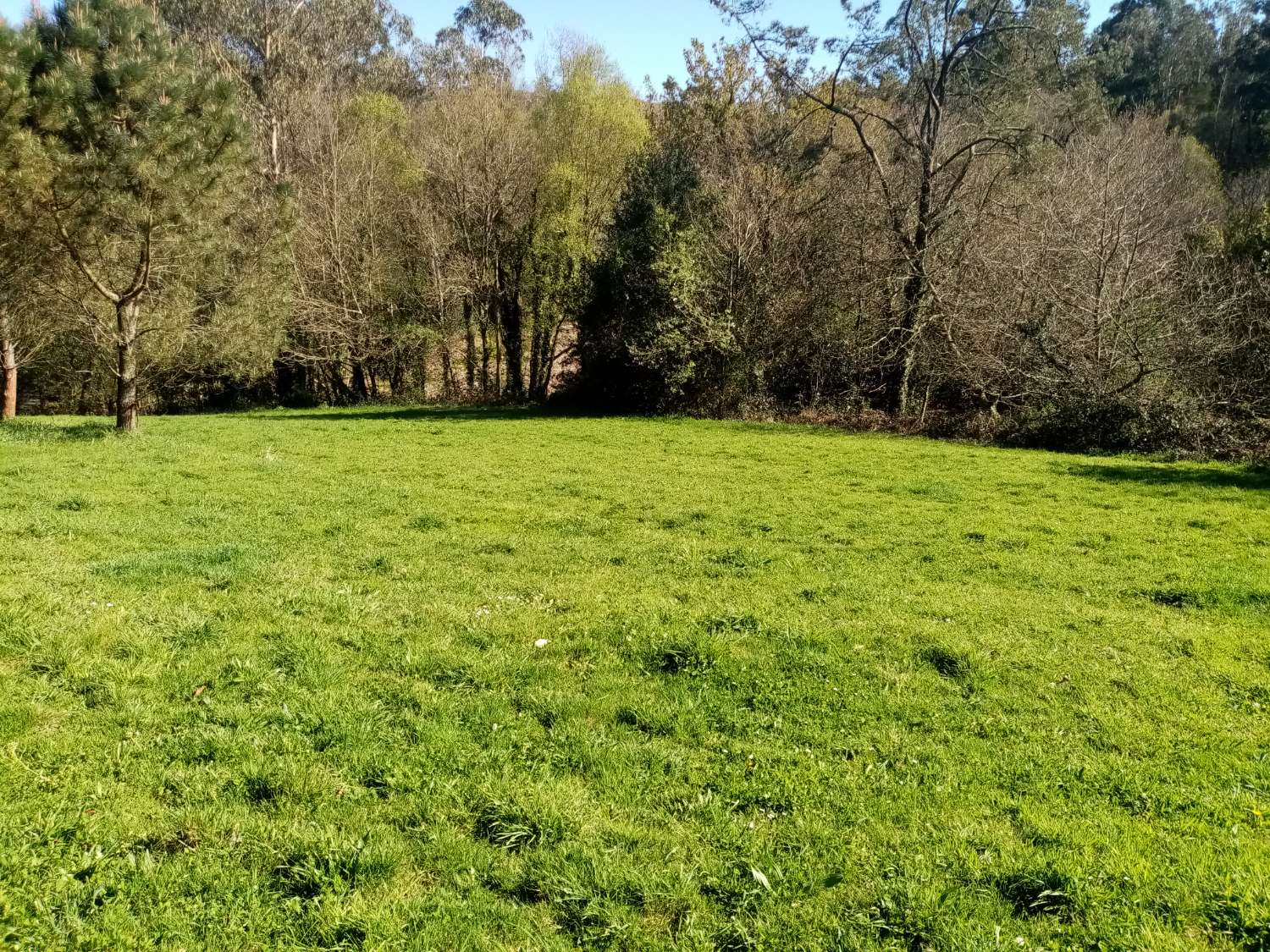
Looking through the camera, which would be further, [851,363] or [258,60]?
[258,60]

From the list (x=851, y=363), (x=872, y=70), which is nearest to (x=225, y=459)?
(x=851, y=363)

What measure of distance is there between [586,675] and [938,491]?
8.93m

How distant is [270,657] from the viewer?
549 centimetres

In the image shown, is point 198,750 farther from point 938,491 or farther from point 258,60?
point 258,60

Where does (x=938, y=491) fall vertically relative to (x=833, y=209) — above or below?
below

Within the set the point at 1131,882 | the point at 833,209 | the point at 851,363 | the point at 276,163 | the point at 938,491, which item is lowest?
the point at 1131,882

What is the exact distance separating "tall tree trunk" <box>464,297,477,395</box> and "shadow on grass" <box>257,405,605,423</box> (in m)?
3.86

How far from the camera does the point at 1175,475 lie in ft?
46.5

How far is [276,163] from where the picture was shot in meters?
30.5

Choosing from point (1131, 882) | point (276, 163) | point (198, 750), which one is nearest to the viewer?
point (1131, 882)

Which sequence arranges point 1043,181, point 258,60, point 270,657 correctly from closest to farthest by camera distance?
point 270,657 → point 1043,181 → point 258,60

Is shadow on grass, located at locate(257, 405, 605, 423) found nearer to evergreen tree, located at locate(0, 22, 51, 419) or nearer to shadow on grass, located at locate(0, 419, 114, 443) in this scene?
shadow on grass, located at locate(0, 419, 114, 443)

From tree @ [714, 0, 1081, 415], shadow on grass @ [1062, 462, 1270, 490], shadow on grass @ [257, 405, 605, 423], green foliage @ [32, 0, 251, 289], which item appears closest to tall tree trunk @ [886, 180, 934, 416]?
tree @ [714, 0, 1081, 415]

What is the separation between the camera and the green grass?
3.19 m
